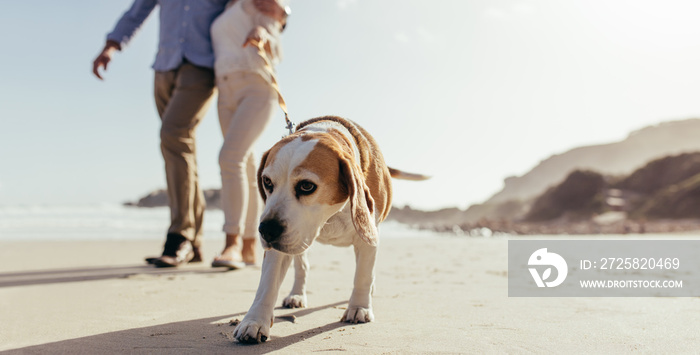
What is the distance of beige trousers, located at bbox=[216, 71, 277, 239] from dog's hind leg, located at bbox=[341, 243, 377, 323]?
1987 mm

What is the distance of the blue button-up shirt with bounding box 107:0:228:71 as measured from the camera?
172 inches

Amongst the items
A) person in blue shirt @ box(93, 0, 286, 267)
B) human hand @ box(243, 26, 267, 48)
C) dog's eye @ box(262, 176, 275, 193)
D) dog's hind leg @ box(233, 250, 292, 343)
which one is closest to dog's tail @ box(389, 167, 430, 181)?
dog's hind leg @ box(233, 250, 292, 343)

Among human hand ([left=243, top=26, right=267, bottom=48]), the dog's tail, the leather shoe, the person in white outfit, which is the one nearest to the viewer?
the dog's tail

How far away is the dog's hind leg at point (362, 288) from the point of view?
7.59 ft

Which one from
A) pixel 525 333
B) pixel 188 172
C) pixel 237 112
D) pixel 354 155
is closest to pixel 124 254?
pixel 188 172

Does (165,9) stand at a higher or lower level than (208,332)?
higher

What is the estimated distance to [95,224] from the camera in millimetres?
11469

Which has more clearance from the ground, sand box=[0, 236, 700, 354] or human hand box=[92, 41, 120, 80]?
human hand box=[92, 41, 120, 80]

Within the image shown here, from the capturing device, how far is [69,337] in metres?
2.02

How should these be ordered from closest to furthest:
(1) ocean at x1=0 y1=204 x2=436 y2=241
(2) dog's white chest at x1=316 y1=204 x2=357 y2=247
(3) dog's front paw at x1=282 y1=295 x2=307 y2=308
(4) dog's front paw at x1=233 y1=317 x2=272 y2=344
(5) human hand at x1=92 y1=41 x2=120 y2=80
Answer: (4) dog's front paw at x1=233 y1=317 x2=272 y2=344, (2) dog's white chest at x1=316 y1=204 x2=357 y2=247, (3) dog's front paw at x1=282 y1=295 x2=307 y2=308, (5) human hand at x1=92 y1=41 x2=120 y2=80, (1) ocean at x1=0 y1=204 x2=436 y2=241

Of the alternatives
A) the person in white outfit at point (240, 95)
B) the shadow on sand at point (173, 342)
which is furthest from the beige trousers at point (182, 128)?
the shadow on sand at point (173, 342)

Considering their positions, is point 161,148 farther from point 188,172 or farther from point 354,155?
point 354,155

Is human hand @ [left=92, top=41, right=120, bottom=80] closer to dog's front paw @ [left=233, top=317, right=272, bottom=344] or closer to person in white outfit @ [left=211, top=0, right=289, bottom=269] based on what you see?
person in white outfit @ [left=211, top=0, right=289, bottom=269]

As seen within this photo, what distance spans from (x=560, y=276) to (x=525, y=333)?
6.02 ft
